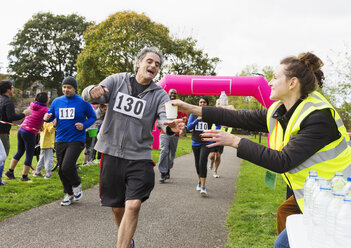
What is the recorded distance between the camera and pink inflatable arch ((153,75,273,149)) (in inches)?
381

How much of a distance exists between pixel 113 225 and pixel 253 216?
2.36 metres

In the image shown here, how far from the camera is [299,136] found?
6.43ft

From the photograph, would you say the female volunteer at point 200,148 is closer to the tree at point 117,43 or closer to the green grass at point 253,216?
the green grass at point 253,216

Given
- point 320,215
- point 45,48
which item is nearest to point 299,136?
point 320,215

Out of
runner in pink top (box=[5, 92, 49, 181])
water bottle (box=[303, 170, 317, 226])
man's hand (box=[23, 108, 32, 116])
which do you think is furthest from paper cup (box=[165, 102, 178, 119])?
runner in pink top (box=[5, 92, 49, 181])

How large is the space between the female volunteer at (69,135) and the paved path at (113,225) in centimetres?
35

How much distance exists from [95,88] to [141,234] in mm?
2244

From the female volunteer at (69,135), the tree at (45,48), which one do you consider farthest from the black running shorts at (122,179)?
the tree at (45,48)

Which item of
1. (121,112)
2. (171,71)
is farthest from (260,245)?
(171,71)

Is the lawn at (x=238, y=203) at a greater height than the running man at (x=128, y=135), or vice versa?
the running man at (x=128, y=135)

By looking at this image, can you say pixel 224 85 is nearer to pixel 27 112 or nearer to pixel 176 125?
pixel 27 112

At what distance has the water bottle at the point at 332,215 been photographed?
144 cm

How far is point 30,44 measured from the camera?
4334 cm

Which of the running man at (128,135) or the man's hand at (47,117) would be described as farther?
the man's hand at (47,117)
